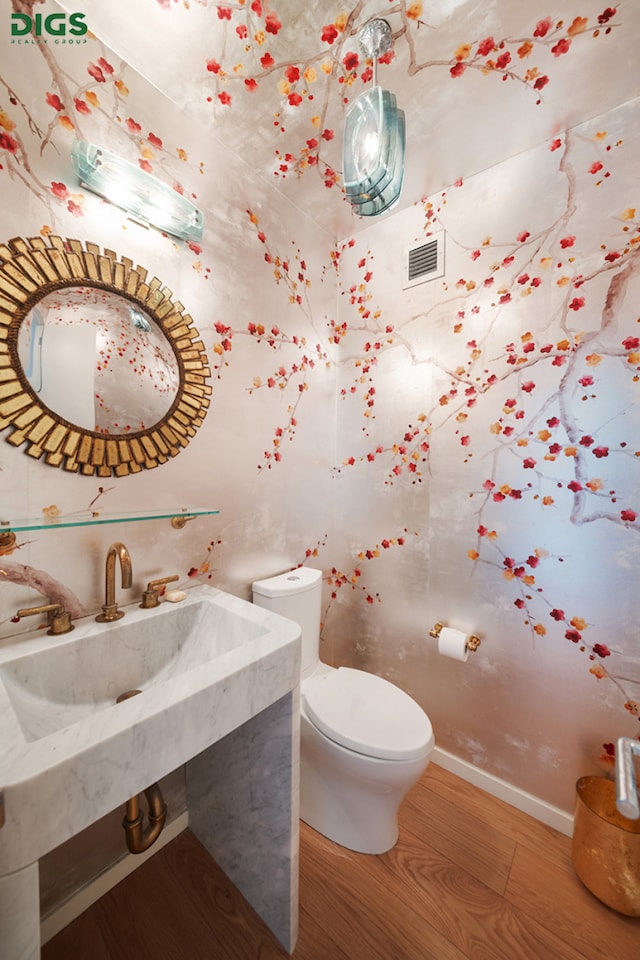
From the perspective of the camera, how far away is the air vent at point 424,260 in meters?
1.57

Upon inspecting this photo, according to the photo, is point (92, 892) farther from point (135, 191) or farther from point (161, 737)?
point (135, 191)

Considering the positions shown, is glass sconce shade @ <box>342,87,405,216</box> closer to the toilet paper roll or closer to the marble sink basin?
the marble sink basin

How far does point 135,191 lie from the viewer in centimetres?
107

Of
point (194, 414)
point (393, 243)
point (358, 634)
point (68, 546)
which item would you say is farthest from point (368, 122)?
point (358, 634)

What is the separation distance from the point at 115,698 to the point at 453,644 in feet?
3.92

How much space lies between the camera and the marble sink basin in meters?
0.53

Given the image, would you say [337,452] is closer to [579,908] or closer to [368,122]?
[368,122]

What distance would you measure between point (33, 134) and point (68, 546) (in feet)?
3.55

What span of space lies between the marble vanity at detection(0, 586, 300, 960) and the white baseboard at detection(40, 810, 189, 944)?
152 millimetres

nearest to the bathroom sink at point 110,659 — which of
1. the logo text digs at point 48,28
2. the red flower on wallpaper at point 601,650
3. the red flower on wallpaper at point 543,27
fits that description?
the red flower on wallpaper at point 601,650

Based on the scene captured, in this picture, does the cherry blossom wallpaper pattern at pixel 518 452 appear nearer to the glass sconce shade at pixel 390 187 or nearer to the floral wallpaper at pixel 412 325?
the floral wallpaper at pixel 412 325

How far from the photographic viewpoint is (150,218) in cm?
113

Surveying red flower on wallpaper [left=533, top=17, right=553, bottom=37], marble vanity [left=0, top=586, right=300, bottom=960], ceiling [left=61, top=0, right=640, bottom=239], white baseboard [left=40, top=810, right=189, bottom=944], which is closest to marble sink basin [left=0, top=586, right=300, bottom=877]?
marble vanity [left=0, top=586, right=300, bottom=960]

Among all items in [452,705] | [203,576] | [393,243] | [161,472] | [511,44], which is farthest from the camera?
[393,243]
